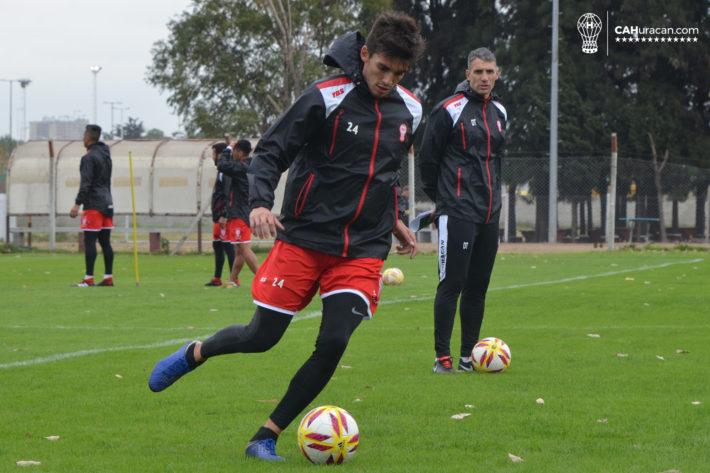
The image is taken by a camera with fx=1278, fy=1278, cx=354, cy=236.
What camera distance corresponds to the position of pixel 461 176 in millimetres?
8711

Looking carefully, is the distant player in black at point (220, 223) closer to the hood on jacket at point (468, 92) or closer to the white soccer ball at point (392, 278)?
the white soccer ball at point (392, 278)

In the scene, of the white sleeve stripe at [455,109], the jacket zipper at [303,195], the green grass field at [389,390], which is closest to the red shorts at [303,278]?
the jacket zipper at [303,195]

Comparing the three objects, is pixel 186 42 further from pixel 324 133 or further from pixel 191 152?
pixel 324 133

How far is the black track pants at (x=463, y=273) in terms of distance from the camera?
865cm

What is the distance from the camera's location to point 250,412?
6.98 meters

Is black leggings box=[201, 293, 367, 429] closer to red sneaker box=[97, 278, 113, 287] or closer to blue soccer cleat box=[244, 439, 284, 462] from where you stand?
blue soccer cleat box=[244, 439, 284, 462]

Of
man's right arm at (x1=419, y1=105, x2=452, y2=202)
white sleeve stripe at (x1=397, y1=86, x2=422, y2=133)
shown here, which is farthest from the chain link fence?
white sleeve stripe at (x1=397, y1=86, x2=422, y2=133)

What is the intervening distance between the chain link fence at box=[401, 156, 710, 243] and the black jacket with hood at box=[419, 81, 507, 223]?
→ 26990 mm

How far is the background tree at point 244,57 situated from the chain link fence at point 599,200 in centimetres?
1374

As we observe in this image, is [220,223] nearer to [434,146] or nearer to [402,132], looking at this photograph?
[434,146]

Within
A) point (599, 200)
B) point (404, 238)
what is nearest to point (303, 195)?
point (404, 238)

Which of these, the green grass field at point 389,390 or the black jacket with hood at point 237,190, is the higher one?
the black jacket with hood at point 237,190

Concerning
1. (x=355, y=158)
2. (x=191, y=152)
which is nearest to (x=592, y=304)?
(x=355, y=158)

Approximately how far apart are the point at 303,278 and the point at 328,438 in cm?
74
